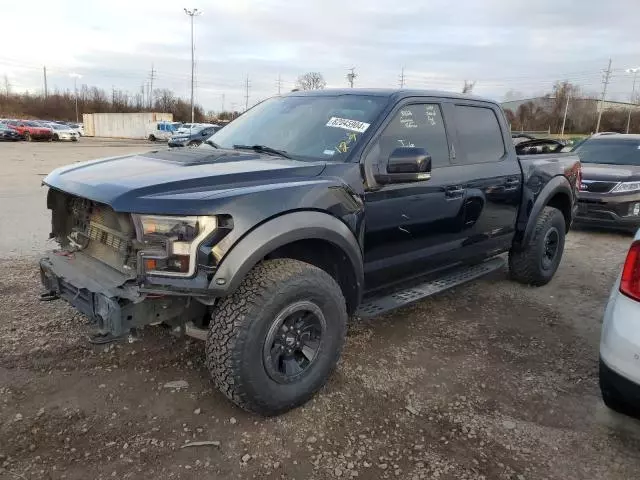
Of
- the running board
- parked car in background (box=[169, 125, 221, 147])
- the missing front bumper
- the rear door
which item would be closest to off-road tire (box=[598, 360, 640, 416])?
the running board

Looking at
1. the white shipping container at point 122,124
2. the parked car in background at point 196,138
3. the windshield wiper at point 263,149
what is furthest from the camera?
the white shipping container at point 122,124

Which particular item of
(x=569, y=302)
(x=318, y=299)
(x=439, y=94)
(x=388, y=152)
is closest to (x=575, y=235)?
(x=569, y=302)

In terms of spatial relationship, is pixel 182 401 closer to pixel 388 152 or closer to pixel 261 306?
pixel 261 306

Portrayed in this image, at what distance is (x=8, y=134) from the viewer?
121 ft

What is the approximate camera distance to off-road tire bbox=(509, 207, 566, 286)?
505cm

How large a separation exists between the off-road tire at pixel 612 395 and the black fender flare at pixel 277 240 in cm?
144

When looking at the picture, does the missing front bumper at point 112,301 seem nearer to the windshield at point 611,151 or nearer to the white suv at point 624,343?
the white suv at point 624,343

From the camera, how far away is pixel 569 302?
5.02 metres

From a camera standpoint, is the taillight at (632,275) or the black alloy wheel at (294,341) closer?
the taillight at (632,275)

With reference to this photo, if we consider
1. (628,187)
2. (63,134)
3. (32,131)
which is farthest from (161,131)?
(628,187)

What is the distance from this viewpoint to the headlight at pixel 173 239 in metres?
2.46

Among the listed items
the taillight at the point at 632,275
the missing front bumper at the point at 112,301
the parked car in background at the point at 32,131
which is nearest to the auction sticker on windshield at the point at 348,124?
the missing front bumper at the point at 112,301

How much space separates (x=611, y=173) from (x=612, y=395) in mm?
6751

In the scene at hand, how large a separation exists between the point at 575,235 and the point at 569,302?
3.95 meters
